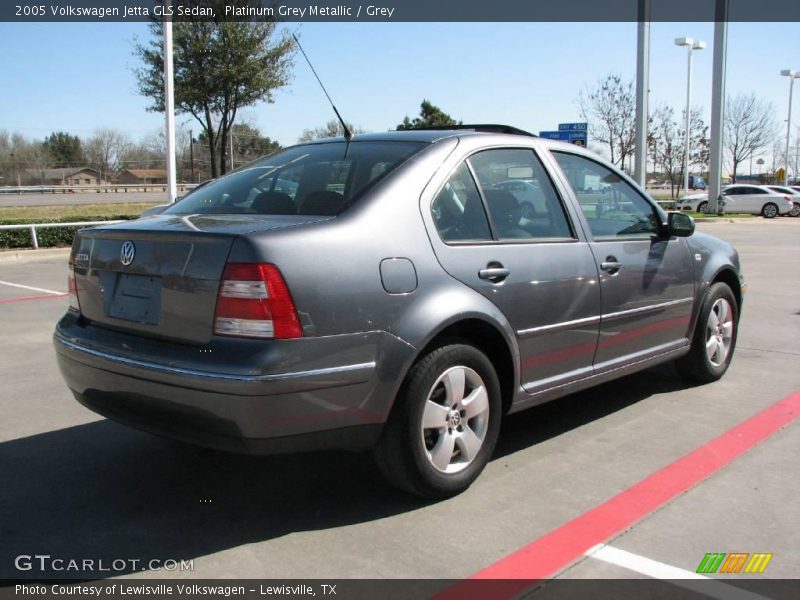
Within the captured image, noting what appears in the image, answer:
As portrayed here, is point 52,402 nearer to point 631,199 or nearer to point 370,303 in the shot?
point 370,303

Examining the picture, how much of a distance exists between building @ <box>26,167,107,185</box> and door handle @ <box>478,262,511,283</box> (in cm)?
7565

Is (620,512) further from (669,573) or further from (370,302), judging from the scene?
(370,302)

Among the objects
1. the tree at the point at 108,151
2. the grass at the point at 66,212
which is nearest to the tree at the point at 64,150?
the tree at the point at 108,151

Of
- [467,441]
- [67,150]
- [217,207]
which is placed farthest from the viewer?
[67,150]

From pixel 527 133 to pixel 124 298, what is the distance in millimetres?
2464

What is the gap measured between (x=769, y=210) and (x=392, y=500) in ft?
122

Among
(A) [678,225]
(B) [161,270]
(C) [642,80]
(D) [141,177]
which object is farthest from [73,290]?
(D) [141,177]

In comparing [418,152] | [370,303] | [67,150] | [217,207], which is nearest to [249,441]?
[370,303]

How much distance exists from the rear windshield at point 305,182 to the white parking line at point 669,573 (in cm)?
182

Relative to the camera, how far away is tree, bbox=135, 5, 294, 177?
2192 cm

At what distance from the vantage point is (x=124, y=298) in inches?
134

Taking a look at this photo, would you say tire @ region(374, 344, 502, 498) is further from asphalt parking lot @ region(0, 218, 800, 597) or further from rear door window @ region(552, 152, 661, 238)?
rear door window @ region(552, 152, 661, 238)

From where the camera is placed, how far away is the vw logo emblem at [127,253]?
11.0 ft

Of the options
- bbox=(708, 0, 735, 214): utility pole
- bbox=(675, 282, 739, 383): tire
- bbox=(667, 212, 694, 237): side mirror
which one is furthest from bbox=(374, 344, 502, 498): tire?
bbox=(708, 0, 735, 214): utility pole
